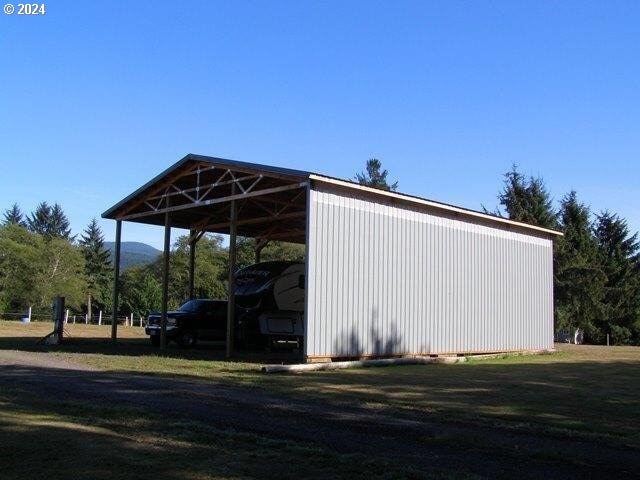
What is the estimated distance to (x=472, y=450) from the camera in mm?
6926

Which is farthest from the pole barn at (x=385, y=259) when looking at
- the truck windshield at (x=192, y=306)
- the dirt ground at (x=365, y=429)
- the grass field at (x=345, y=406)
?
the dirt ground at (x=365, y=429)

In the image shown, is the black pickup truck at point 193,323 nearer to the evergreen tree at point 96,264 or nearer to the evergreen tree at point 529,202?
the evergreen tree at point 529,202

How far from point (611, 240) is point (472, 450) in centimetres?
5343

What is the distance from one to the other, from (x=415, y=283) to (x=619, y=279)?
39.4 m

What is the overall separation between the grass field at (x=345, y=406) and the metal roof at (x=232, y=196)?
15.5 ft

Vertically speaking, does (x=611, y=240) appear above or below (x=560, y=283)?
above

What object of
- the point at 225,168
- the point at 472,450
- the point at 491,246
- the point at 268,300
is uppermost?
the point at 225,168

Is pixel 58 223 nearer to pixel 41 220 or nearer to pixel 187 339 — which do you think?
pixel 41 220

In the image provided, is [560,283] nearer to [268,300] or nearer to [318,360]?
[268,300]

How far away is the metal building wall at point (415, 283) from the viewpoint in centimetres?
Answer: 1684

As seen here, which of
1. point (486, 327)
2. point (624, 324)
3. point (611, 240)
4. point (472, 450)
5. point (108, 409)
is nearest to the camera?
point (472, 450)

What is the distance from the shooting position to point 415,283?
1944 centimetres

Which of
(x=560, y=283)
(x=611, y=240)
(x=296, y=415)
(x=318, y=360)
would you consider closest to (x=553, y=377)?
(x=318, y=360)

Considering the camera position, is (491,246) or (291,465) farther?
(491,246)
